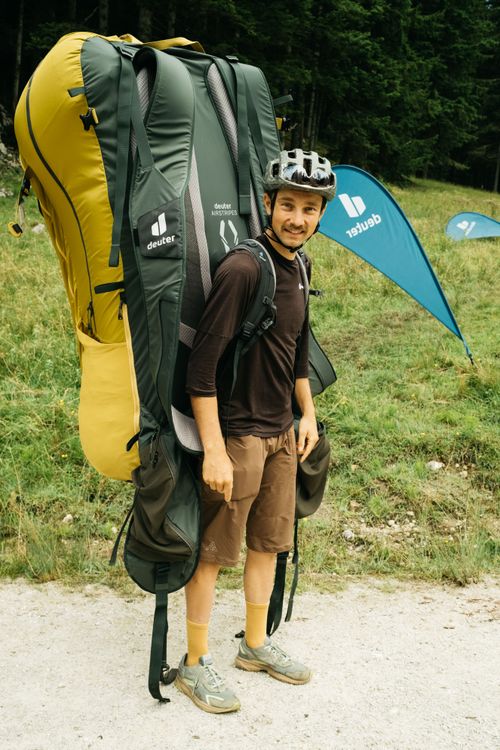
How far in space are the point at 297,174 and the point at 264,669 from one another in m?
2.09

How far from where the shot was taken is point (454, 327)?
670 centimetres

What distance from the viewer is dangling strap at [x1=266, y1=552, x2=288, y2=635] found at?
129 inches

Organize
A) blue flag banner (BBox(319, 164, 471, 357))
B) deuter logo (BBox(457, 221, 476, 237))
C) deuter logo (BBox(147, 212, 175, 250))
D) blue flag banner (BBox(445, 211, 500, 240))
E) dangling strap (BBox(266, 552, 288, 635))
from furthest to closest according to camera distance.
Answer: deuter logo (BBox(457, 221, 476, 237)) → blue flag banner (BBox(445, 211, 500, 240)) → blue flag banner (BBox(319, 164, 471, 357)) → dangling strap (BBox(266, 552, 288, 635)) → deuter logo (BBox(147, 212, 175, 250))

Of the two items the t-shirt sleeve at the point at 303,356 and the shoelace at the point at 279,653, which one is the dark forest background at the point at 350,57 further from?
the shoelace at the point at 279,653

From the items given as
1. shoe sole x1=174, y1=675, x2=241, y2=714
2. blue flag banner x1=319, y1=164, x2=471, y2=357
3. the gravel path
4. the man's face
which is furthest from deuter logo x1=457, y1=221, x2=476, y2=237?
shoe sole x1=174, y1=675, x2=241, y2=714

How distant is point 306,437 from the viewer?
10.0 ft

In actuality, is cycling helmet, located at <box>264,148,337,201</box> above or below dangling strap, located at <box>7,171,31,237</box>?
above

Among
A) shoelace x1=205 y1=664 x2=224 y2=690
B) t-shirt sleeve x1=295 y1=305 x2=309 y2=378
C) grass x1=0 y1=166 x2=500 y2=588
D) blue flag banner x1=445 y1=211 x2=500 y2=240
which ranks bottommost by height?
blue flag banner x1=445 y1=211 x2=500 y2=240

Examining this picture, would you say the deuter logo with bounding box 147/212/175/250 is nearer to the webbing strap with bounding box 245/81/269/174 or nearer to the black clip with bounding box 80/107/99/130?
the black clip with bounding box 80/107/99/130

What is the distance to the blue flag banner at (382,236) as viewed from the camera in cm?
668

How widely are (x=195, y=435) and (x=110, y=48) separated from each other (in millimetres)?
1435

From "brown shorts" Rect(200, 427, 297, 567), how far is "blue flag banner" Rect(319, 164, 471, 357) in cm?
412

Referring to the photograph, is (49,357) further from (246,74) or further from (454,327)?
(246,74)

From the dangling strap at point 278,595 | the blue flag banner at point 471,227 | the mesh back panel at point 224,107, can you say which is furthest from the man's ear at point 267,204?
the blue flag banner at point 471,227
